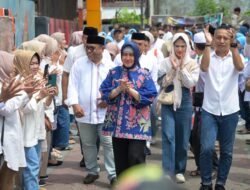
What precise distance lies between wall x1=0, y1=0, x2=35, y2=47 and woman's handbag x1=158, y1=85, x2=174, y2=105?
12.1 feet

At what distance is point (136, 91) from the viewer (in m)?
5.57

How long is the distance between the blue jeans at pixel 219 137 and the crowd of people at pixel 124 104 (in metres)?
0.01

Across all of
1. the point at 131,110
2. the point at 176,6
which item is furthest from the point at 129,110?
the point at 176,6

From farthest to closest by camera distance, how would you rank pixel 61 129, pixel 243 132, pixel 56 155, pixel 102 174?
pixel 243 132 < pixel 61 129 < pixel 56 155 < pixel 102 174

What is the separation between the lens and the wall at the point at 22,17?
949 centimetres

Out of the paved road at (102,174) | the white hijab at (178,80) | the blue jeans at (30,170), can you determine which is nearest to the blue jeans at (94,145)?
the paved road at (102,174)

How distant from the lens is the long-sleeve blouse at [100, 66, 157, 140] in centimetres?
557

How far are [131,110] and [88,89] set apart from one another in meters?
1.07

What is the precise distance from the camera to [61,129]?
840 centimetres

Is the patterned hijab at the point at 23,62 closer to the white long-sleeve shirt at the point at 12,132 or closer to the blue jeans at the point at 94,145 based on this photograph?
the white long-sleeve shirt at the point at 12,132

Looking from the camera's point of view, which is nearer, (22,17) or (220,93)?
(220,93)

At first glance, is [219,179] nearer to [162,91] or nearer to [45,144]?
[162,91]

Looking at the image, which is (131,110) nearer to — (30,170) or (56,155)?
(30,170)

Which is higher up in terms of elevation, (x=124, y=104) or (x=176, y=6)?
(x=176, y=6)
